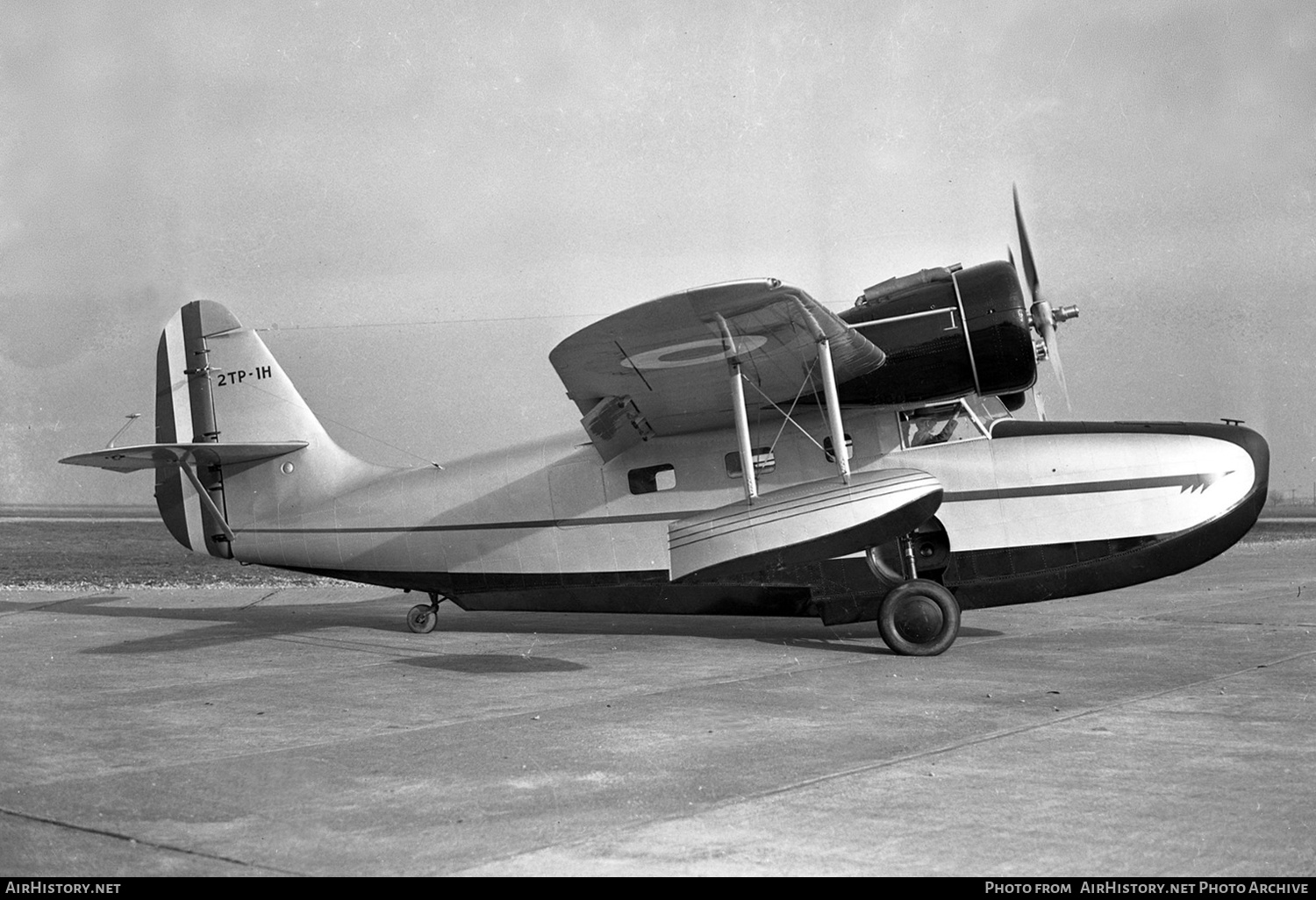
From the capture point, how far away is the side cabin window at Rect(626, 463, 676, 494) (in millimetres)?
11328

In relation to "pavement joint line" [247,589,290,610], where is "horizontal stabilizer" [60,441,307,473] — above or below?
above

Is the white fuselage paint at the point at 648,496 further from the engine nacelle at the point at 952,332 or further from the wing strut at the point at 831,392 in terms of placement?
the wing strut at the point at 831,392

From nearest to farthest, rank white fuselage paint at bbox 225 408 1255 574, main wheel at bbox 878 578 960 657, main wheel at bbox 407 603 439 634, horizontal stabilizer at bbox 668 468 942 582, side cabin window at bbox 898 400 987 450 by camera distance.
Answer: horizontal stabilizer at bbox 668 468 942 582 < main wheel at bbox 878 578 960 657 < white fuselage paint at bbox 225 408 1255 574 < side cabin window at bbox 898 400 987 450 < main wheel at bbox 407 603 439 634

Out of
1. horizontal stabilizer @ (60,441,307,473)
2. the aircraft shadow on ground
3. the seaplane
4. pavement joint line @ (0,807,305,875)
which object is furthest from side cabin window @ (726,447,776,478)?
pavement joint line @ (0,807,305,875)

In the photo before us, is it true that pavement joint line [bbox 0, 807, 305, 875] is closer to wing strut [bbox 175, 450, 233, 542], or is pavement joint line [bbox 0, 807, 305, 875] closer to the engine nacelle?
the engine nacelle

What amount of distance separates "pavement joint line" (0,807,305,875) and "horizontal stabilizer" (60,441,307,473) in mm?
6734

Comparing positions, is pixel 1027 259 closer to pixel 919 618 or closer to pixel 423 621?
pixel 919 618

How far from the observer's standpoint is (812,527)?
8898 millimetres

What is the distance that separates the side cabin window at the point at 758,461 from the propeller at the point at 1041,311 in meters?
2.64

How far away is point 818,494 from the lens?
9.11 m

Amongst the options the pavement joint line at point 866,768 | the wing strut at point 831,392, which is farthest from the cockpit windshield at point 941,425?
the pavement joint line at point 866,768

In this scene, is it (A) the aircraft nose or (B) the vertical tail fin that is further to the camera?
(B) the vertical tail fin

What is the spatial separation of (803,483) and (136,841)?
664 centimetres
